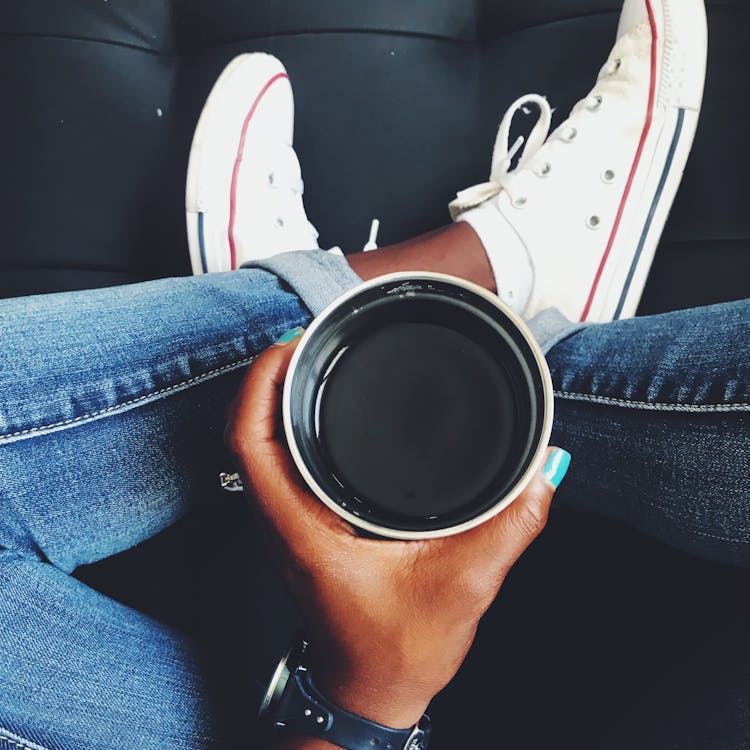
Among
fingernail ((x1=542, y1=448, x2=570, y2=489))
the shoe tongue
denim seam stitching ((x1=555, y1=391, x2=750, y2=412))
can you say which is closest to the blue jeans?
denim seam stitching ((x1=555, y1=391, x2=750, y2=412))

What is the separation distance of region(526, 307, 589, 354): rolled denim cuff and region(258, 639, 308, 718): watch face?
1.03 feet

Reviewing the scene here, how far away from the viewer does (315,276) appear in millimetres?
579

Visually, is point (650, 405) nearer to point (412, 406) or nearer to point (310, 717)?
point (412, 406)

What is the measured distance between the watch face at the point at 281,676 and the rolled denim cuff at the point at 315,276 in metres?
0.28

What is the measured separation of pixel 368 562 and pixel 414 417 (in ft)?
0.30

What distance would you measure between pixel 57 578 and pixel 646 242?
683 millimetres

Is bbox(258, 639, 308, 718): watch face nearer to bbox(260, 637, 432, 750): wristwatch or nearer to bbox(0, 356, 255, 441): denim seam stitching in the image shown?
bbox(260, 637, 432, 750): wristwatch

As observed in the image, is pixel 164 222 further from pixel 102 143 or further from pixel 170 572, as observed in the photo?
pixel 170 572

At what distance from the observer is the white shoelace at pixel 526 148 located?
759mm

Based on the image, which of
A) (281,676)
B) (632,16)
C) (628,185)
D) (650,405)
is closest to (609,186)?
(628,185)

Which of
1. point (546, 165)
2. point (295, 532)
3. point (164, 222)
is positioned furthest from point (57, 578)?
point (546, 165)

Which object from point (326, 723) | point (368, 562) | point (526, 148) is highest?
point (526, 148)

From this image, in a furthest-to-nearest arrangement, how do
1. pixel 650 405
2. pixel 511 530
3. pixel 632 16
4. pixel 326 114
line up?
pixel 326 114 → pixel 632 16 → pixel 650 405 → pixel 511 530

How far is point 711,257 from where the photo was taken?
75cm
